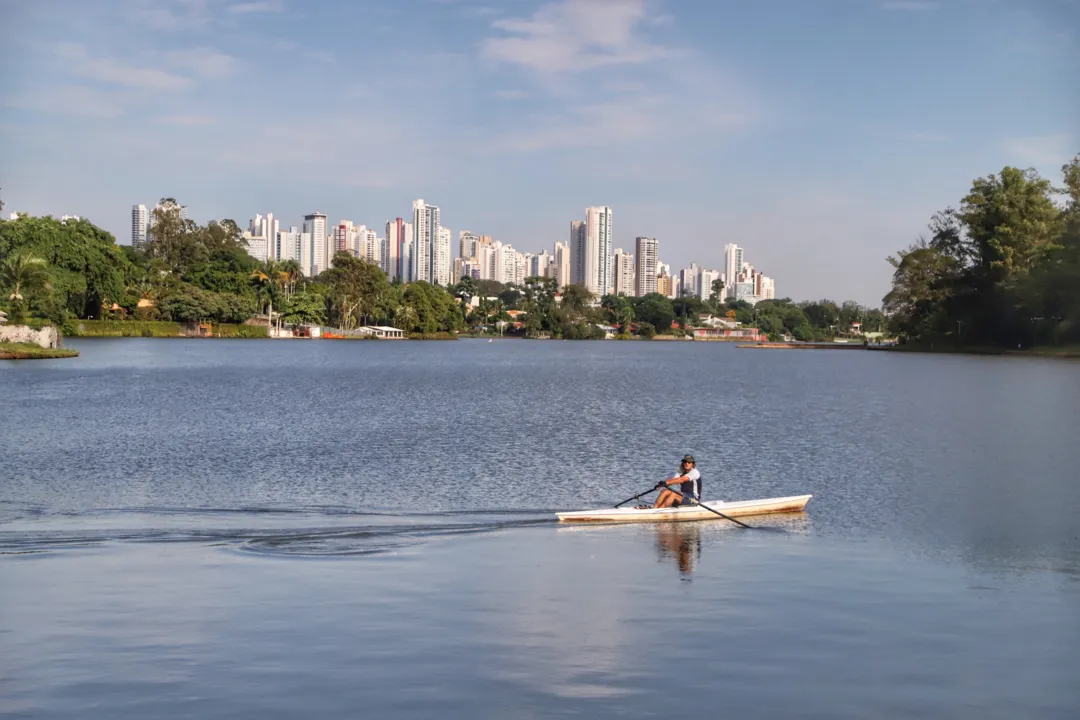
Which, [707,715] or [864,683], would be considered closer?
[707,715]

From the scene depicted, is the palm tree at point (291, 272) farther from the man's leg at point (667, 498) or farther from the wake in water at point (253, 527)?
the man's leg at point (667, 498)

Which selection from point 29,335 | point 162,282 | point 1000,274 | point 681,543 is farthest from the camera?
point 162,282

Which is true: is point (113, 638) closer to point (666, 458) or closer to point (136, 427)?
point (666, 458)

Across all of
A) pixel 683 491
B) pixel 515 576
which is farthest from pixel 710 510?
pixel 515 576

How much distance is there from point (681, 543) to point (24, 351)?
7917 centimetres

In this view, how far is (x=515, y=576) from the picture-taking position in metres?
17.8

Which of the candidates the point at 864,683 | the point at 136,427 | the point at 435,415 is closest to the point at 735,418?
the point at 435,415

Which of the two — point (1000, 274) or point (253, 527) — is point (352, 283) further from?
point (253, 527)

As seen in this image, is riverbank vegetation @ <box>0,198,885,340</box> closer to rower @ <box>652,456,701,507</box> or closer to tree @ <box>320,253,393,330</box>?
tree @ <box>320,253,393,330</box>

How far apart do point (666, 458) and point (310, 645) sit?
73.0 ft

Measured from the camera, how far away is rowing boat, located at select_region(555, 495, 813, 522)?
21781mm

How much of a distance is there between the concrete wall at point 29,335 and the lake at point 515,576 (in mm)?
50666

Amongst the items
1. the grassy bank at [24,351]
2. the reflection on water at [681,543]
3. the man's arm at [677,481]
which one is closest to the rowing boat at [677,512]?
the reflection on water at [681,543]

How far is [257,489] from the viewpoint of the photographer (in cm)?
2688
